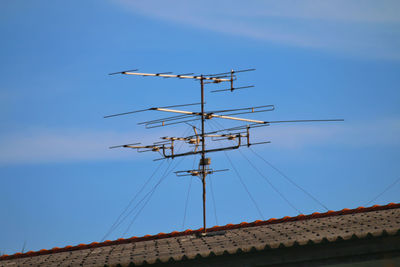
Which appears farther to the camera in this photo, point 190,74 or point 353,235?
point 190,74

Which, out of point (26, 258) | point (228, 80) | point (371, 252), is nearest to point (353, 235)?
point (371, 252)

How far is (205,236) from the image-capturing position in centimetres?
1794

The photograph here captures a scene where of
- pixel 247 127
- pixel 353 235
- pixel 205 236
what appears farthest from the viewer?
pixel 247 127

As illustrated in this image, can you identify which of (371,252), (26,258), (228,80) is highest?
(228,80)

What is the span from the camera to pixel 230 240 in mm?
16391

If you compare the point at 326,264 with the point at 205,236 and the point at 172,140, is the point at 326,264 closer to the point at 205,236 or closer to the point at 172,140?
the point at 205,236

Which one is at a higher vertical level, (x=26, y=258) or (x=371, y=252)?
(x=371, y=252)

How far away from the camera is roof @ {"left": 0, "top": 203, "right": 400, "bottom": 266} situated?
572 inches

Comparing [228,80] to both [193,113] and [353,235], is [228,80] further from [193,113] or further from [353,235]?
[353,235]

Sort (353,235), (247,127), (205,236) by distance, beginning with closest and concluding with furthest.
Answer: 1. (353,235)
2. (205,236)
3. (247,127)

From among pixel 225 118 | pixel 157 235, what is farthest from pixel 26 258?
pixel 225 118

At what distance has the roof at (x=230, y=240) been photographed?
47.7 ft

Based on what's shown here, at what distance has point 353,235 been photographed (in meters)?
14.1

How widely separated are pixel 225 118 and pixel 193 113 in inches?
42.9
